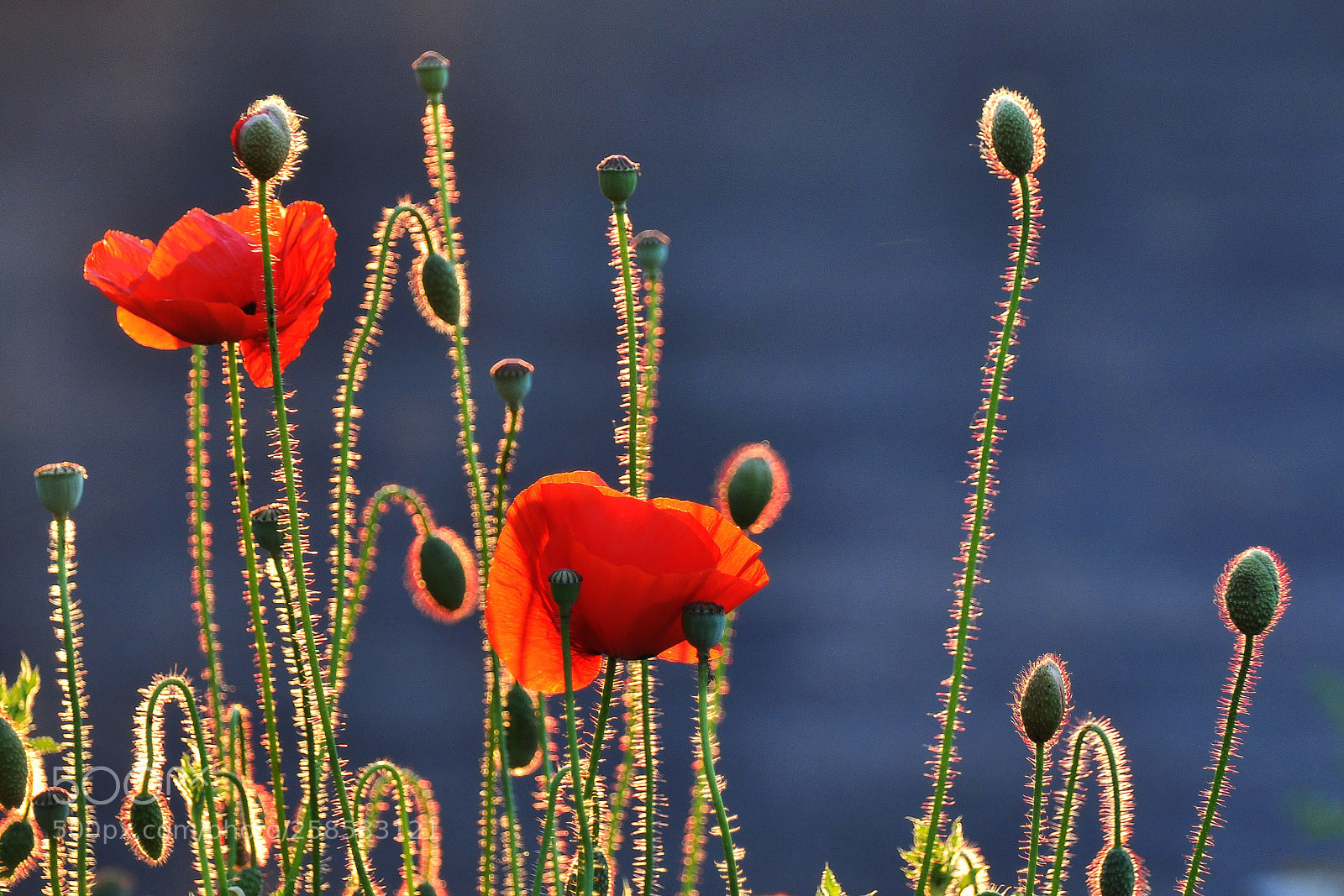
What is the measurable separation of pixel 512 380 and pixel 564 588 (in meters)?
0.10

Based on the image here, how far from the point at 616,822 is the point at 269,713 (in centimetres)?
14

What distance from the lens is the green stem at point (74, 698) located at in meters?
0.40

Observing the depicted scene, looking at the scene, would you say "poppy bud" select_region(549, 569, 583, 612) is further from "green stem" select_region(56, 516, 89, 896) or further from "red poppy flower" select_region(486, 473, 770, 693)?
"green stem" select_region(56, 516, 89, 896)

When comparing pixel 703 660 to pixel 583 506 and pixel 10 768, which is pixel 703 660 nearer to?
pixel 583 506

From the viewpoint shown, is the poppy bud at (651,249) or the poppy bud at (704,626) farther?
the poppy bud at (651,249)

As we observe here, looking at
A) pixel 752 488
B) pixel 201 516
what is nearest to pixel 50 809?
pixel 201 516

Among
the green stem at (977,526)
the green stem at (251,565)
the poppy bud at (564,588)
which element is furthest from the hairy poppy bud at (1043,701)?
the green stem at (251,565)

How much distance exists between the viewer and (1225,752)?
1.33 feet

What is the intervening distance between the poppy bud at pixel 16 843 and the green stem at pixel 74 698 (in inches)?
0.6

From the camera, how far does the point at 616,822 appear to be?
524 mm

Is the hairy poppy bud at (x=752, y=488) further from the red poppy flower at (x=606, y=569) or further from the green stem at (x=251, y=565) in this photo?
the green stem at (x=251, y=565)

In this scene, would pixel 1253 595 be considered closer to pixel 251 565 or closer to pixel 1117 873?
pixel 1117 873

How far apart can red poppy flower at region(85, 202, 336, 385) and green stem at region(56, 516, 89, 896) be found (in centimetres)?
8

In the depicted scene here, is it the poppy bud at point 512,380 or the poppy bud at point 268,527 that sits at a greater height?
the poppy bud at point 512,380
